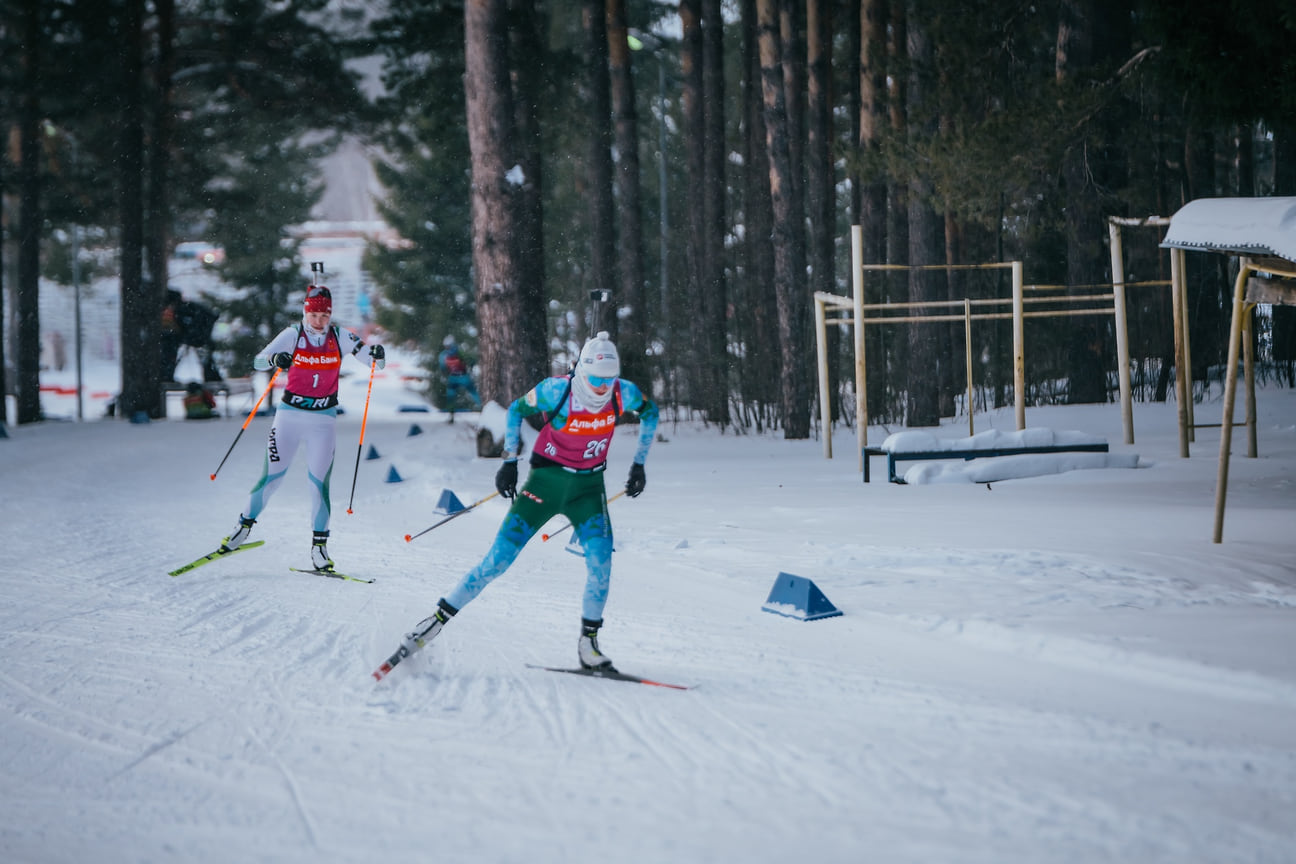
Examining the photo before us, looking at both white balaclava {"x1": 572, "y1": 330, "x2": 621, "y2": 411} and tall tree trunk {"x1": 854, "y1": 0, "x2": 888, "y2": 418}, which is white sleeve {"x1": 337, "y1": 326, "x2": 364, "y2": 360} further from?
tall tree trunk {"x1": 854, "y1": 0, "x2": 888, "y2": 418}

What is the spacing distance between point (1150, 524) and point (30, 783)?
7.90 meters

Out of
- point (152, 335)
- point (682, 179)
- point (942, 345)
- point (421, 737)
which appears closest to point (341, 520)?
point (421, 737)

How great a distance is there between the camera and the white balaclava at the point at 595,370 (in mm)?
6000

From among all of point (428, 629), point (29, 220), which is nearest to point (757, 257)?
point (29, 220)

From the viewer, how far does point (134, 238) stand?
2903 centimetres

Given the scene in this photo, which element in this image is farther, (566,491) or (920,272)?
(920,272)

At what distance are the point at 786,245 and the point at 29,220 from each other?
64.1 feet

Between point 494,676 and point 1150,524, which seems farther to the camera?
point 1150,524

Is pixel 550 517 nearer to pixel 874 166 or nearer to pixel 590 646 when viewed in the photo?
pixel 590 646

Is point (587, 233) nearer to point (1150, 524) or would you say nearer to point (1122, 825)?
point (1150, 524)

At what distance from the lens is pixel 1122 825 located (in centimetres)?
393

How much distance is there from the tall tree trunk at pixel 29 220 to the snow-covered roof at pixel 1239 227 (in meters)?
26.3

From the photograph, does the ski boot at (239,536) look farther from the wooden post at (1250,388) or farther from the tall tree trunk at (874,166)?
the tall tree trunk at (874,166)

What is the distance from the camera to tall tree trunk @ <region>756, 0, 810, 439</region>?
1869 cm
